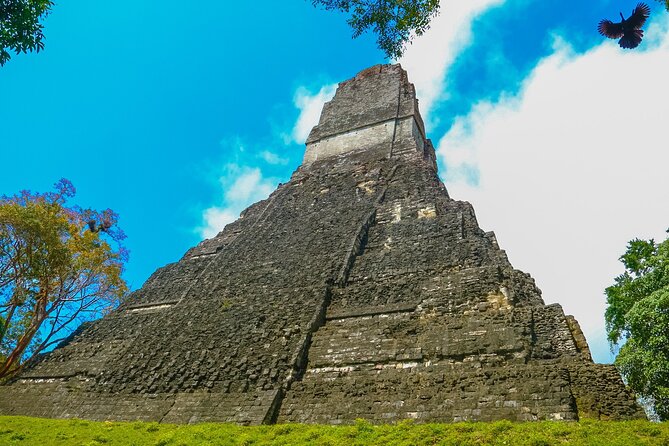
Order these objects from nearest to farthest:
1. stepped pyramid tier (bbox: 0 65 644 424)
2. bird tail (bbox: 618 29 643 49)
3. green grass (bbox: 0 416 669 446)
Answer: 1. green grass (bbox: 0 416 669 446)
2. bird tail (bbox: 618 29 643 49)
3. stepped pyramid tier (bbox: 0 65 644 424)

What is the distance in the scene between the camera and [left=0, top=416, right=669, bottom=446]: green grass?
15.8 feet

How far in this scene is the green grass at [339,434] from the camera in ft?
15.8

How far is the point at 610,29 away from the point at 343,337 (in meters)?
6.14

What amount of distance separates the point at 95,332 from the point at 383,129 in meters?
13.6

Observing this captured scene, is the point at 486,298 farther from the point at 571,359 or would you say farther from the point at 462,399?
the point at 462,399

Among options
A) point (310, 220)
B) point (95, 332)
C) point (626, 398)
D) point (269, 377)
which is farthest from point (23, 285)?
point (626, 398)

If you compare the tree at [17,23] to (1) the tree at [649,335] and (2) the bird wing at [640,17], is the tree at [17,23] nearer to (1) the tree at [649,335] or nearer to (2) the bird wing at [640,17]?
(2) the bird wing at [640,17]

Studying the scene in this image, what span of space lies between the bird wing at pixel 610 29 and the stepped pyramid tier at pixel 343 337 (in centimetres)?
422

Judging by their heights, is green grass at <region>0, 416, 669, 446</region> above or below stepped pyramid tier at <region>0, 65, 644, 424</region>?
below

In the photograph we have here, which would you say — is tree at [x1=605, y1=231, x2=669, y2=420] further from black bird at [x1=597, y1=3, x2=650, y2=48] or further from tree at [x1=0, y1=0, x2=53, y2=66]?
tree at [x1=0, y1=0, x2=53, y2=66]

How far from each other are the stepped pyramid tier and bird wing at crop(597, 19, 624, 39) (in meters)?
4.22

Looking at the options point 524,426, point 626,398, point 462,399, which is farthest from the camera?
point 462,399

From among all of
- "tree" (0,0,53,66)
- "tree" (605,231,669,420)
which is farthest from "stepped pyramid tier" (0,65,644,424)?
"tree" (0,0,53,66)

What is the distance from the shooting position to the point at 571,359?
21.3ft
